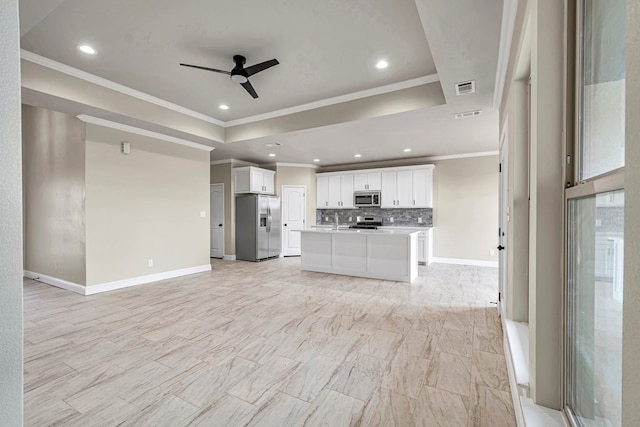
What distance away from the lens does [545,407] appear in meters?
1.17

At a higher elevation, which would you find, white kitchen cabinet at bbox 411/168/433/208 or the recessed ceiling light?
the recessed ceiling light

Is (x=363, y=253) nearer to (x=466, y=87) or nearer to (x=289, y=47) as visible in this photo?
(x=466, y=87)

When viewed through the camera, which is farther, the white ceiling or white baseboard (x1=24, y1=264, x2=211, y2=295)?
white baseboard (x1=24, y1=264, x2=211, y2=295)

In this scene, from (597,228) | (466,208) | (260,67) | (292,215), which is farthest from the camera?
(292,215)

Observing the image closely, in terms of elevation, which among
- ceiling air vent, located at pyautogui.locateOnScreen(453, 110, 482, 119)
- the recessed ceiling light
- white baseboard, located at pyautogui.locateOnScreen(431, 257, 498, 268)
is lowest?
white baseboard, located at pyautogui.locateOnScreen(431, 257, 498, 268)

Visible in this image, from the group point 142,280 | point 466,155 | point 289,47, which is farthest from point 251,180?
point 466,155

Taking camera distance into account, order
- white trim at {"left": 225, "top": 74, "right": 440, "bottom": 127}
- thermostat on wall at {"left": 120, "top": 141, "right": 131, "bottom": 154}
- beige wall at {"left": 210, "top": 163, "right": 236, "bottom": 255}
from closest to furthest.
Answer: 1. white trim at {"left": 225, "top": 74, "right": 440, "bottom": 127}
2. thermostat on wall at {"left": 120, "top": 141, "right": 131, "bottom": 154}
3. beige wall at {"left": 210, "top": 163, "right": 236, "bottom": 255}

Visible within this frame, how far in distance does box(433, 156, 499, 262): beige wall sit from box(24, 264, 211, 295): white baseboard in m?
5.83

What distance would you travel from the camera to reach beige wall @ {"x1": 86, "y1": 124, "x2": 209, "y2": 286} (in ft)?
13.9

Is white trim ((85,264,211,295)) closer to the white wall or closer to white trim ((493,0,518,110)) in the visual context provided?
the white wall

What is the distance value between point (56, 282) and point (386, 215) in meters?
6.98

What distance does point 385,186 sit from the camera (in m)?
7.45

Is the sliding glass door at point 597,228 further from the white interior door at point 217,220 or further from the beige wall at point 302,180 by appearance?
the white interior door at point 217,220

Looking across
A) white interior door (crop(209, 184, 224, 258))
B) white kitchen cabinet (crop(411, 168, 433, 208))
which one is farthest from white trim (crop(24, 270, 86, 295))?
white kitchen cabinet (crop(411, 168, 433, 208))
